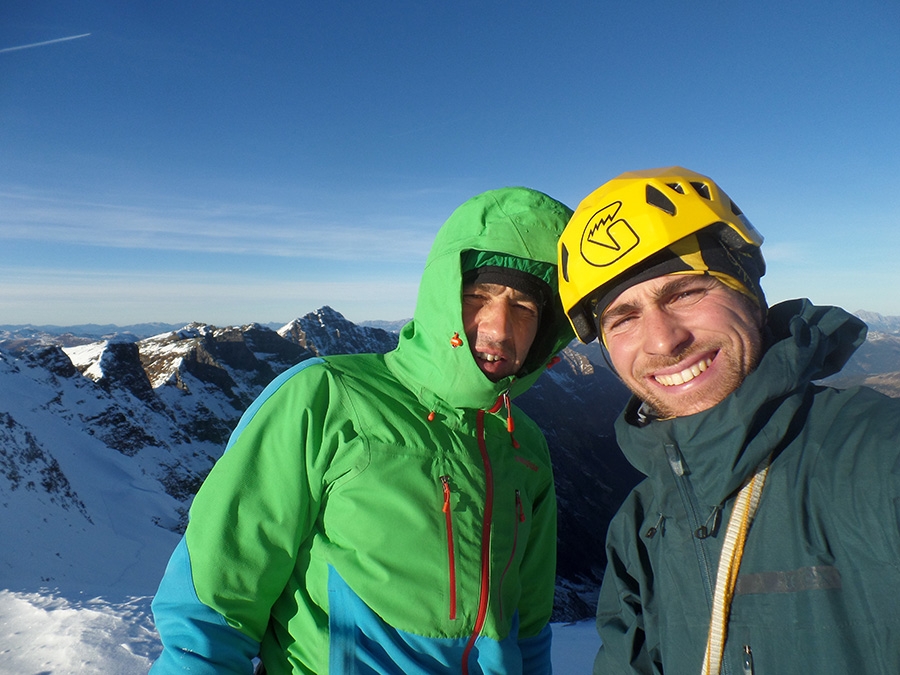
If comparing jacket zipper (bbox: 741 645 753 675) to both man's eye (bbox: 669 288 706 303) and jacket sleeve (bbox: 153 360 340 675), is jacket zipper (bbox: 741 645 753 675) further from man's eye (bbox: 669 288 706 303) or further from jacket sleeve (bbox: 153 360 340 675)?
jacket sleeve (bbox: 153 360 340 675)

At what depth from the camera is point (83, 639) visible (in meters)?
6.14

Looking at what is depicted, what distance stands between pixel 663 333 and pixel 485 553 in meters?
1.61

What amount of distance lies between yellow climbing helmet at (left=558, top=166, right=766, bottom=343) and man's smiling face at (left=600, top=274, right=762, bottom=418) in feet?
0.28

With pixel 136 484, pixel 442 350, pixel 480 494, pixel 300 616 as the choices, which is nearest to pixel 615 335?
pixel 442 350

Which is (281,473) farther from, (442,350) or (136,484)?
(136,484)

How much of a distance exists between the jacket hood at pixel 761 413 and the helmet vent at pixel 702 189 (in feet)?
2.83

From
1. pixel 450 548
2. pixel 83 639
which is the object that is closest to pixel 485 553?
pixel 450 548

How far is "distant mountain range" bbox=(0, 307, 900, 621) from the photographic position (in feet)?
83.2

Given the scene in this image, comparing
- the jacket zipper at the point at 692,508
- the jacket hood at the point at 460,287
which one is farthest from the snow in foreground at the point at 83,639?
the jacket zipper at the point at 692,508

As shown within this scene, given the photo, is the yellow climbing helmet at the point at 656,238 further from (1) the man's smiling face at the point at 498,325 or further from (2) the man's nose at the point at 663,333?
(1) the man's smiling face at the point at 498,325

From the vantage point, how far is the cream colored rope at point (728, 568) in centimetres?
211

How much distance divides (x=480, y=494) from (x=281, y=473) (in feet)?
3.79

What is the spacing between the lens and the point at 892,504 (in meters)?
1.82

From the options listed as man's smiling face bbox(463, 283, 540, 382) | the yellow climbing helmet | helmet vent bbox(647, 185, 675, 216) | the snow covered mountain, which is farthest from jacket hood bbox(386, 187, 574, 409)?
the snow covered mountain
